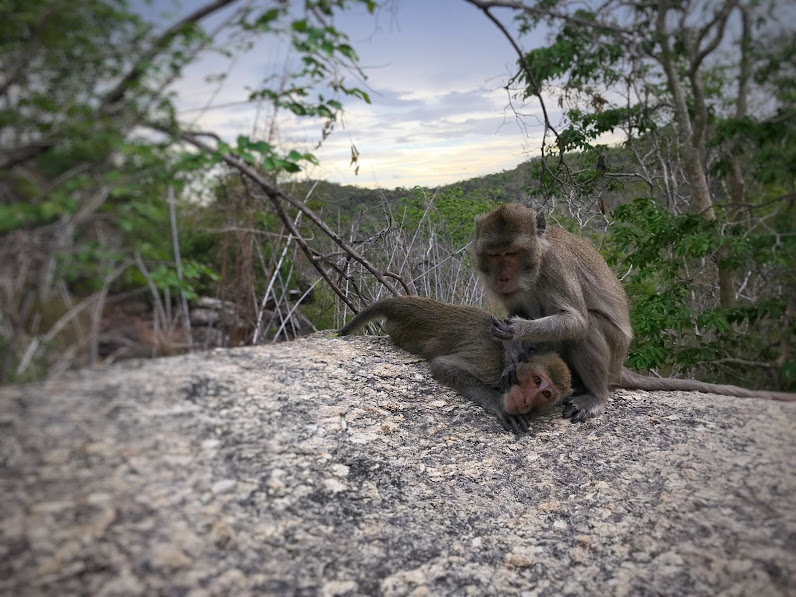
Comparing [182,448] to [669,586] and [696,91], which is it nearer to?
[669,586]

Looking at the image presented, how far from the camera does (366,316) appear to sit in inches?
205

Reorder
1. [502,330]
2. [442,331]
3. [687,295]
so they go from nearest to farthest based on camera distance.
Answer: [687,295]
[502,330]
[442,331]

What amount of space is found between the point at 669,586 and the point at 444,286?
539 cm

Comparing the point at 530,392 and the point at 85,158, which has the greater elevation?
the point at 85,158

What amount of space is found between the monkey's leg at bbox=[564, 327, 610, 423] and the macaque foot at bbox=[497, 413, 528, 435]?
49 cm

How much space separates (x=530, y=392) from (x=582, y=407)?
557mm

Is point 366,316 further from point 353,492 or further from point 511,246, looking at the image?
point 353,492

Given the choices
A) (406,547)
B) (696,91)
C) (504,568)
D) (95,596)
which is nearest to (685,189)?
(696,91)

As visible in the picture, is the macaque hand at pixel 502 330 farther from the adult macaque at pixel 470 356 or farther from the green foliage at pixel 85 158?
the green foliage at pixel 85 158

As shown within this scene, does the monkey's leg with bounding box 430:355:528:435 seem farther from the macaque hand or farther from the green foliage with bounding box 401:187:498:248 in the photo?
the green foliage with bounding box 401:187:498:248

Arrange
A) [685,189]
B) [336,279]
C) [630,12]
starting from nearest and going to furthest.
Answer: [630,12], [685,189], [336,279]

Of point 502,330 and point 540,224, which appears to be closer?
point 502,330

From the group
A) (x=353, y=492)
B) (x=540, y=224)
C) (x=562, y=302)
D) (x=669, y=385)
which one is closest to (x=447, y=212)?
(x=540, y=224)

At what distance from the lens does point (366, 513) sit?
113 inches
